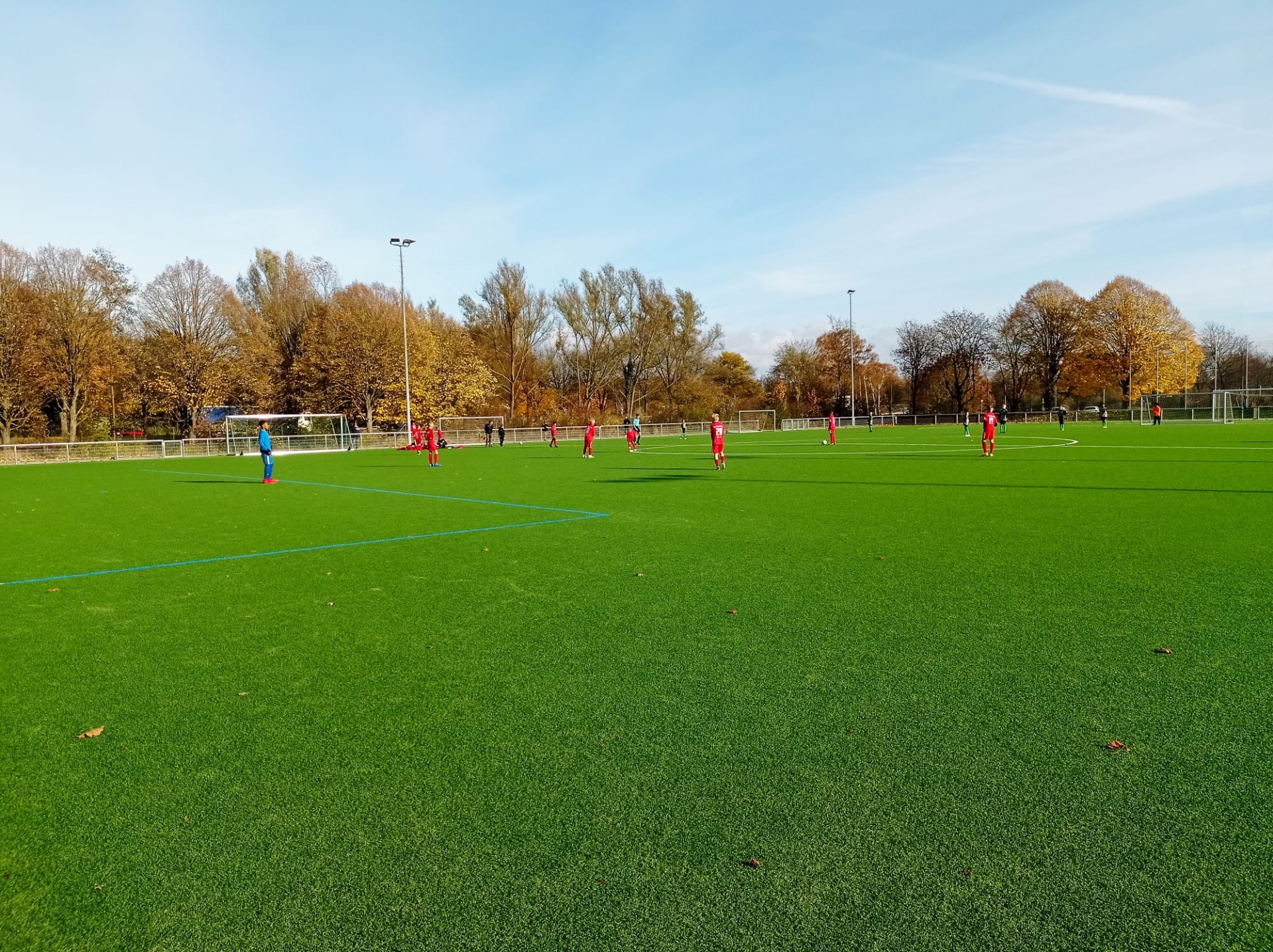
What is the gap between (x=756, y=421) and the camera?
226 ft

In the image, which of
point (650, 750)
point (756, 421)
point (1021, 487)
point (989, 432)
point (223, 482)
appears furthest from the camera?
point (756, 421)

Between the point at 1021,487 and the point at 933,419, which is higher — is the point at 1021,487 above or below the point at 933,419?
below

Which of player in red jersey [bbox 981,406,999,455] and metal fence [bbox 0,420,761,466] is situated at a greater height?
metal fence [bbox 0,420,761,466]

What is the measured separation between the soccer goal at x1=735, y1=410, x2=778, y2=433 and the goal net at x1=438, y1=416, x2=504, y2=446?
2152cm

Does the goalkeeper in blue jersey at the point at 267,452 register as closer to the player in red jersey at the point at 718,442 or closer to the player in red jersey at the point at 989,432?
the player in red jersey at the point at 718,442

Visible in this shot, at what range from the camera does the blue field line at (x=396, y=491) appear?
14.5 m

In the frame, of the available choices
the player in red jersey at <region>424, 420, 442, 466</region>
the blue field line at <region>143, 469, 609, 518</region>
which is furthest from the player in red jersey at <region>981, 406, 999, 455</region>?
the player in red jersey at <region>424, 420, 442, 466</region>

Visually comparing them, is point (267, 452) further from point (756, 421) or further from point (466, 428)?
point (756, 421)

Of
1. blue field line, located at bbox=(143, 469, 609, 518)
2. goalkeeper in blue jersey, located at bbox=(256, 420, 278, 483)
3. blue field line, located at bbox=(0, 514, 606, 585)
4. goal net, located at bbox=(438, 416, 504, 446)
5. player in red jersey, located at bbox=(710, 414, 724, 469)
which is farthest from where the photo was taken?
goal net, located at bbox=(438, 416, 504, 446)

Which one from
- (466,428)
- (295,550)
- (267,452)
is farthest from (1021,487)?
(466,428)

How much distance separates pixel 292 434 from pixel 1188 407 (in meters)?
69.5

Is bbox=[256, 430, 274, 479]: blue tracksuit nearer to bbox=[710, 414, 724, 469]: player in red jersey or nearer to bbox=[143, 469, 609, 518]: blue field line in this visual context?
bbox=[143, 469, 609, 518]: blue field line

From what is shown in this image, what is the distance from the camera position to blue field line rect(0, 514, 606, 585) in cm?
885

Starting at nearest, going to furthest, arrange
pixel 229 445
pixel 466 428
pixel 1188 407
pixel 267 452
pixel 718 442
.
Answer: pixel 267 452 → pixel 718 442 → pixel 229 445 → pixel 466 428 → pixel 1188 407
